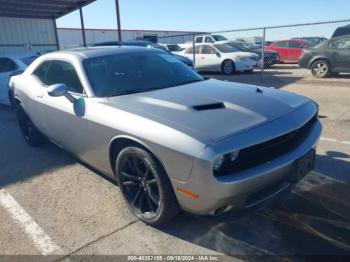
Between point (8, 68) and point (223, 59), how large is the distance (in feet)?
27.4

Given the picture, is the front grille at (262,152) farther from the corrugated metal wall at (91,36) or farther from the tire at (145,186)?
the corrugated metal wall at (91,36)

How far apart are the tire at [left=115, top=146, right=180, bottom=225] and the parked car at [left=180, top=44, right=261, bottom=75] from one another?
36.5 ft

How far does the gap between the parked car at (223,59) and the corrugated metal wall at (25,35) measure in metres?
7.85

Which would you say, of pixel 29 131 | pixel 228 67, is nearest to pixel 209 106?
pixel 29 131

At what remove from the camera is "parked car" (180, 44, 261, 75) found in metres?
13.4

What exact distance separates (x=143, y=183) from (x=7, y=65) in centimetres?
687

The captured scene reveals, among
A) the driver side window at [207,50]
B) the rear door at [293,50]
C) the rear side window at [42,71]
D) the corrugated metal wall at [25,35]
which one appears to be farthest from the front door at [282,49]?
the rear side window at [42,71]

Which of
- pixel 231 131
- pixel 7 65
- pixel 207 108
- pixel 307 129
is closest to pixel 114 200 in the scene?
pixel 207 108

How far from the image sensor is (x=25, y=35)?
16500mm

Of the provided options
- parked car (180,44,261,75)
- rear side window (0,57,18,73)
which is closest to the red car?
parked car (180,44,261,75)

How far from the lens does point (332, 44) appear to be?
36.6ft

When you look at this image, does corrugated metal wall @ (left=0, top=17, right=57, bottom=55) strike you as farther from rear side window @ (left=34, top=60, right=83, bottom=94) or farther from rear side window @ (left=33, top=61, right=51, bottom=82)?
rear side window @ (left=34, top=60, right=83, bottom=94)

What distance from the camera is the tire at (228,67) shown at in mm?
13547

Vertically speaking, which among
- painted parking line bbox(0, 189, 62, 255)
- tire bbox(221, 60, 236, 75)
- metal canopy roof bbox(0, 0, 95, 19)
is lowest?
painted parking line bbox(0, 189, 62, 255)
